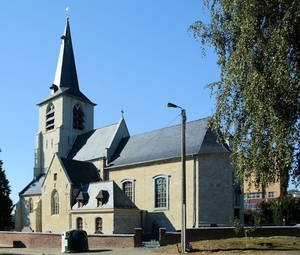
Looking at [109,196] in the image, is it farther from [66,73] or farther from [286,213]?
[66,73]

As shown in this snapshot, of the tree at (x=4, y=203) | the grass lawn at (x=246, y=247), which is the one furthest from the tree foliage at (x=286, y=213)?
the tree at (x=4, y=203)

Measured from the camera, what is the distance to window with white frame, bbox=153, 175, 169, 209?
33.9 metres

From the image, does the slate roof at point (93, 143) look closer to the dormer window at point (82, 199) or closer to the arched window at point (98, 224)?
the dormer window at point (82, 199)

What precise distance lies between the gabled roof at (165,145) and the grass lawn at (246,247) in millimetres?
12723

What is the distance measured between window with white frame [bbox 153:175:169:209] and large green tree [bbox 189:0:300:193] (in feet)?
62.5

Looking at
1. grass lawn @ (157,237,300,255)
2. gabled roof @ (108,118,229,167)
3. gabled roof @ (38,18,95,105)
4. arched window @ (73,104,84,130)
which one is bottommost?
grass lawn @ (157,237,300,255)

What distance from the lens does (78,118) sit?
48.9m

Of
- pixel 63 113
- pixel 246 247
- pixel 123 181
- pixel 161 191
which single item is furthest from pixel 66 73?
pixel 246 247

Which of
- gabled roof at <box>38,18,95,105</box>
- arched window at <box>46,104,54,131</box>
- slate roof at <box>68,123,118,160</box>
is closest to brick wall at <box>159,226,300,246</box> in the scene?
slate roof at <box>68,123,118,160</box>

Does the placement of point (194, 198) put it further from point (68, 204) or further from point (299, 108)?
point (299, 108)

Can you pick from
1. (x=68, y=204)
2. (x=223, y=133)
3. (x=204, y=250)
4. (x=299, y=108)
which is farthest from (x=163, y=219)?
Answer: (x=299, y=108)

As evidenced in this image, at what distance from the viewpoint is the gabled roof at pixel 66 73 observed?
4900 cm

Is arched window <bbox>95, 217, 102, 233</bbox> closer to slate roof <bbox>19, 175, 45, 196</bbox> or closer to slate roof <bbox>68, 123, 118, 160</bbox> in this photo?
slate roof <bbox>68, 123, 118, 160</bbox>

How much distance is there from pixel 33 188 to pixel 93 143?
28.7 ft
